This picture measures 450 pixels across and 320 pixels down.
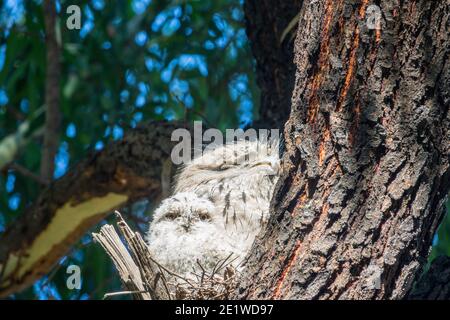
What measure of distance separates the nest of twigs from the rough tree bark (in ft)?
0.89

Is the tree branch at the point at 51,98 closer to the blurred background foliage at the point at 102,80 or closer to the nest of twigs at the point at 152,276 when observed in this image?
the blurred background foliage at the point at 102,80

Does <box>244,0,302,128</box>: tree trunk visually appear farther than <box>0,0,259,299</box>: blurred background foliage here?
No

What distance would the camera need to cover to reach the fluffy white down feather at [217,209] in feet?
7.83

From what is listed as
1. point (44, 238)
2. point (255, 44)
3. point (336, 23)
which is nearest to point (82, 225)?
point (44, 238)

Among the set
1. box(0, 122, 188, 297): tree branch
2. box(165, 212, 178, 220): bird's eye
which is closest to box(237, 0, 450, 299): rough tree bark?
box(165, 212, 178, 220): bird's eye

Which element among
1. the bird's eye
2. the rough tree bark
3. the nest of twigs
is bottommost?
the nest of twigs

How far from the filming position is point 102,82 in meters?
4.05

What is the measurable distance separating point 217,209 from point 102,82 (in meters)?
1.69

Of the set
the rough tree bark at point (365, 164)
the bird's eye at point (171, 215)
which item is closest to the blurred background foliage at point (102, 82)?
the bird's eye at point (171, 215)

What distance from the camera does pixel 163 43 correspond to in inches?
159

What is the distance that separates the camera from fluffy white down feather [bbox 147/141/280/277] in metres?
2.39

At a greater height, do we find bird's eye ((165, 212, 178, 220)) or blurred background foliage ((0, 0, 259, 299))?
blurred background foliage ((0, 0, 259, 299))

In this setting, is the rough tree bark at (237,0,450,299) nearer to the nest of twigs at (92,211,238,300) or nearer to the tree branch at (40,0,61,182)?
the nest of twigs at (92,211,238,300)

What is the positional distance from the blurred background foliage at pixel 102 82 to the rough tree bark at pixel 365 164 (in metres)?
1.85
